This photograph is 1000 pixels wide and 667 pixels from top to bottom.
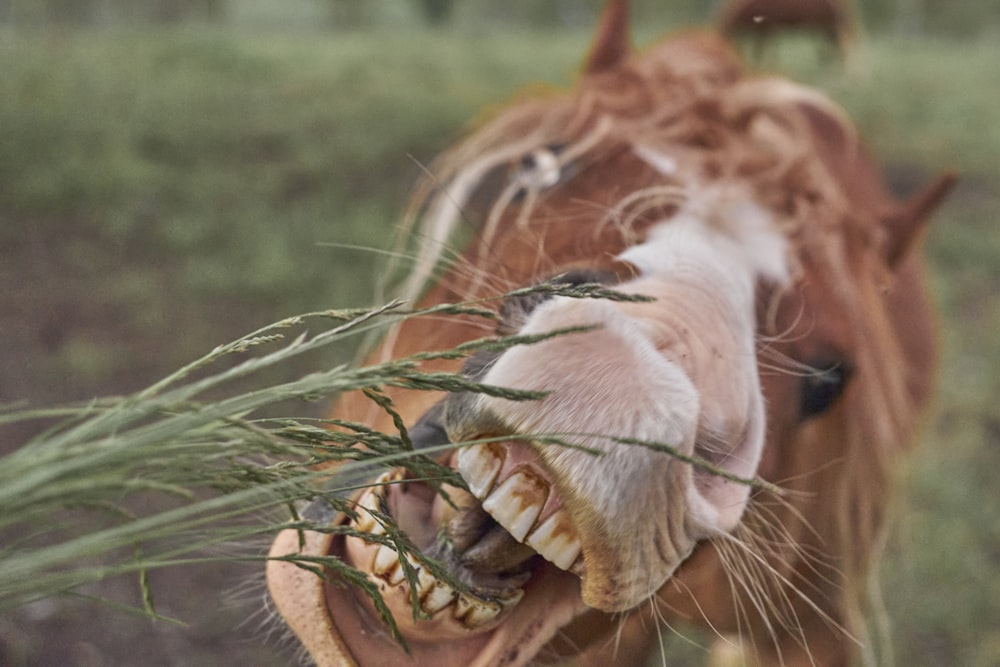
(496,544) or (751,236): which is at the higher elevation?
(751,236)

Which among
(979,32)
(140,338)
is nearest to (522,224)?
(140,338)

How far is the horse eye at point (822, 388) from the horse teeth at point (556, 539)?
2.47ft

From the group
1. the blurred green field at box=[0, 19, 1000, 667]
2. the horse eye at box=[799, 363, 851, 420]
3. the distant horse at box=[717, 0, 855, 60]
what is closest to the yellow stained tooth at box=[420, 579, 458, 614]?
the horse eye at box=[799, 363, 851, 420]

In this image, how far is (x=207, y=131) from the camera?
19.8 ft

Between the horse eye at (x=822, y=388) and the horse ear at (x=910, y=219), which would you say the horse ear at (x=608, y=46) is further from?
the horse eye at (x=822, y=388)

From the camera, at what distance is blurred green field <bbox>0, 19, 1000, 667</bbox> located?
357 centimetres

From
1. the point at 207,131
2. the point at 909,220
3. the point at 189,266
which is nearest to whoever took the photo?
the point at 909,220

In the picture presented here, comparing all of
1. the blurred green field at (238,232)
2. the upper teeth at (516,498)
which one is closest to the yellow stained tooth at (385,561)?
the upper teeth at (516,498)

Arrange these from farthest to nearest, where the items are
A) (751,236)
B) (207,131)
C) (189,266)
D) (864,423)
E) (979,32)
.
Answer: (979,32) < (207,131) < (189,266) < (864,423) < (751,236)

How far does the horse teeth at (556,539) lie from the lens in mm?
1119

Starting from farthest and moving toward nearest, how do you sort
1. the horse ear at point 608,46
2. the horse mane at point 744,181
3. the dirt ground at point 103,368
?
the dirt ground at point 103,368
the horse ear at point 608,46
the horse mane at point 744,181

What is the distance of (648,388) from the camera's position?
1115mm

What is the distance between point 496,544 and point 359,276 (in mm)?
4018

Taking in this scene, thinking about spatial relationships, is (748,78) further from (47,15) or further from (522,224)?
(47,15)
